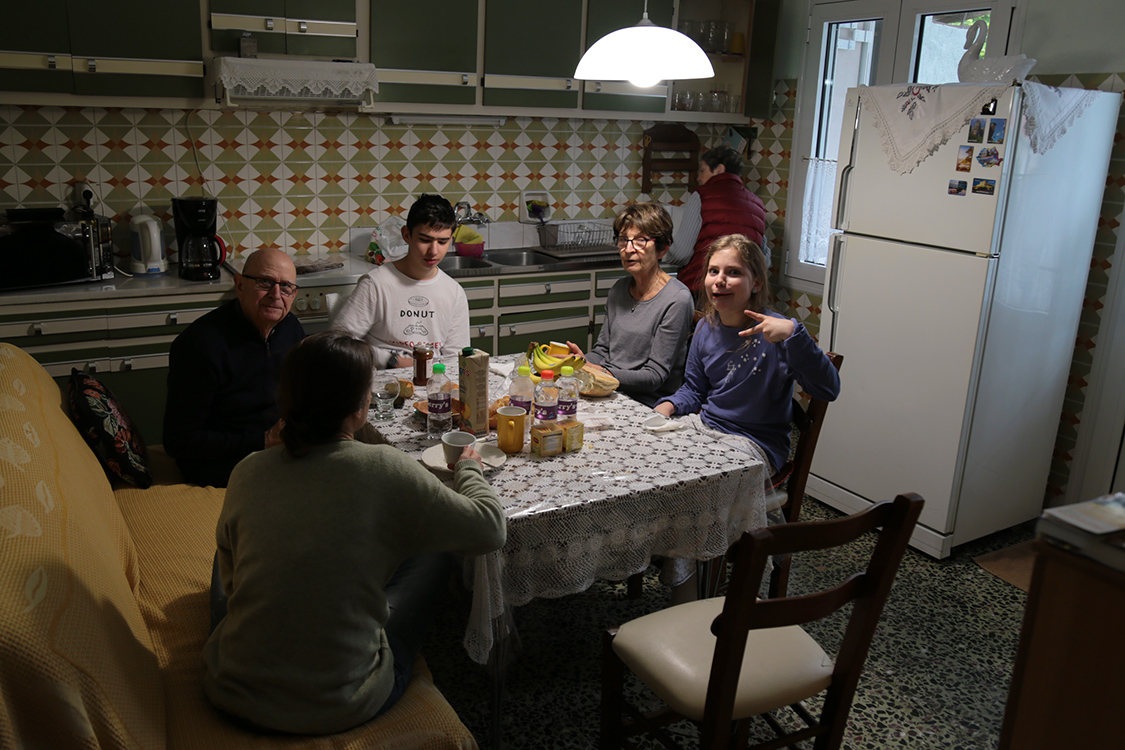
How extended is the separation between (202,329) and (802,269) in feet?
11.3

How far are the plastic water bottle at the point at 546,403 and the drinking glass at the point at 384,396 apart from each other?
465 millimetres

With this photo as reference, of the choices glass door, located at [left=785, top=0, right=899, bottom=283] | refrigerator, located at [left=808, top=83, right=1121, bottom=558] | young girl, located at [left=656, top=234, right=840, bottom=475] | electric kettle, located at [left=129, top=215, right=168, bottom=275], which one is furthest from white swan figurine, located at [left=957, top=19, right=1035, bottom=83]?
electric kettle, located at [left=129, top=215, right=168, bottom=275]

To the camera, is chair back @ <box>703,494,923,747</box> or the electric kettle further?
the electric kettle

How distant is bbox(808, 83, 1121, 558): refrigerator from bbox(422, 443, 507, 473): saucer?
198 centimetres

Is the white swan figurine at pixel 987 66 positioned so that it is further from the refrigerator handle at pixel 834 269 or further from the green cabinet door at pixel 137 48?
the green cabinet door at pixel 137 48

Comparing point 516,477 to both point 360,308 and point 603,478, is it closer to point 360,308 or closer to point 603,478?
point 603,478

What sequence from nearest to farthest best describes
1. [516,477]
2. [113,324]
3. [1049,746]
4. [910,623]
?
[1049,746]
[516,477]
[910,623]
[113,324]

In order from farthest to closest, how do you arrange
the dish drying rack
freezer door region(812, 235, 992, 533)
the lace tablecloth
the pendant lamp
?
the dish drying rack, freezer door region(812, 235, 992, 533), the pendant lamp, the lace tablecloth

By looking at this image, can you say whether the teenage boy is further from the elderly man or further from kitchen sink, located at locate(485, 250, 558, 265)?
kitchen sink, located at locate(485, 250, 558, 265)

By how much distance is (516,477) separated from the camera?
6.72 feet

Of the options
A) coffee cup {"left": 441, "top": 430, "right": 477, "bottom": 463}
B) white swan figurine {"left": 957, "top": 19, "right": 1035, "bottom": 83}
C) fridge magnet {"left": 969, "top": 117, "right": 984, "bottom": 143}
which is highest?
white swan figurine {"left": 957, "top": 19, "right": 1035, "bottom": 83}

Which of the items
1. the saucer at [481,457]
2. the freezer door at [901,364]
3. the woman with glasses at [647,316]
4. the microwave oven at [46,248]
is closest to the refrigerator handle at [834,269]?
the freezer door at [901,364]

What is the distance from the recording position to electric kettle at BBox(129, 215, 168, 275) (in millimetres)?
3688

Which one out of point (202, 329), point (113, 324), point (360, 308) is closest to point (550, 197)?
point (360, 308)
